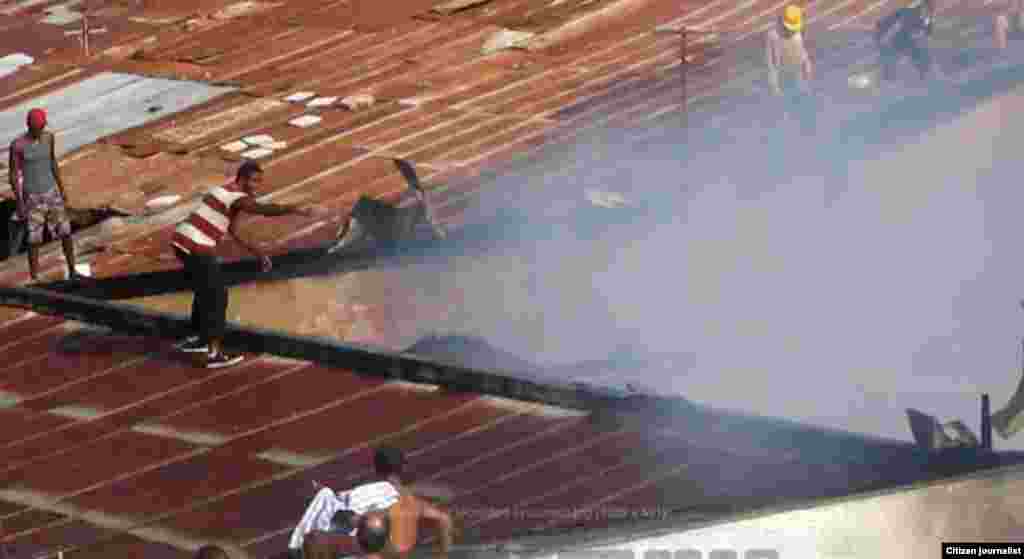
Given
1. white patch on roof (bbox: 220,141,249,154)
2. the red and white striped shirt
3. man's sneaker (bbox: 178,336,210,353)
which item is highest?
white patch on roof (bbox: 220,141,249,154)

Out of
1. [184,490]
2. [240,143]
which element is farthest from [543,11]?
[184,490]

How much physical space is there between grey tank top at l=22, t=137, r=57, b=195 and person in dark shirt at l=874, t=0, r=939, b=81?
29.3 feet

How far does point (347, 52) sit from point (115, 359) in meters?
10.8

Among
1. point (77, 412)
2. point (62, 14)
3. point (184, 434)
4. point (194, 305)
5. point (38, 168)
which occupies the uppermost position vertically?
point (62, 14)

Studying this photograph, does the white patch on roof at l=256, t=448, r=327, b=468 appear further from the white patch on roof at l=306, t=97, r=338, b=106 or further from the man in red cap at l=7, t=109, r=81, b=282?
the white patch on roof at l=306, t=97, r=338, b=106

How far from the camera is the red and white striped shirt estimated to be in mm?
15820

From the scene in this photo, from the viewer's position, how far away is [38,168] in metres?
18.7

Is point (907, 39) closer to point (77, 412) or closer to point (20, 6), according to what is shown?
point (77, 412)

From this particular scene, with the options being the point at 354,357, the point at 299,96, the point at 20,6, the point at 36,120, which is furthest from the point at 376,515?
the point at 20,6

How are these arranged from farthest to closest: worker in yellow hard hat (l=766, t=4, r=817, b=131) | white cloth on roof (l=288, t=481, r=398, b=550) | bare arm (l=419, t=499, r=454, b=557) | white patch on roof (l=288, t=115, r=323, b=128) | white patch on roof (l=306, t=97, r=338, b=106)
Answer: white patch on roof (l=306, t=97, r=338, b=106), white patch on roof (l=288, t=115, r=323, b=128), worker in yellow hard hat (l=766, t=4, r=817, b=131), bare arm (l=419, t=499, r=454, b=557), white cloth on roof (l=288, t=481, r=398, b=550)

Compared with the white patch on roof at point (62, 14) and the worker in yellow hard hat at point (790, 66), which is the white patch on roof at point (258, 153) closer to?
the worker in yellow hard hat at point (790, 66)

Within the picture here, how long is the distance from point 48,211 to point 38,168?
0.46 m

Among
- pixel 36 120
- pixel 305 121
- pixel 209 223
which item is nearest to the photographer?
pixel 209 223

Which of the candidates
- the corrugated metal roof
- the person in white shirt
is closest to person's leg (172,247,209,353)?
the corrugated metal roof
